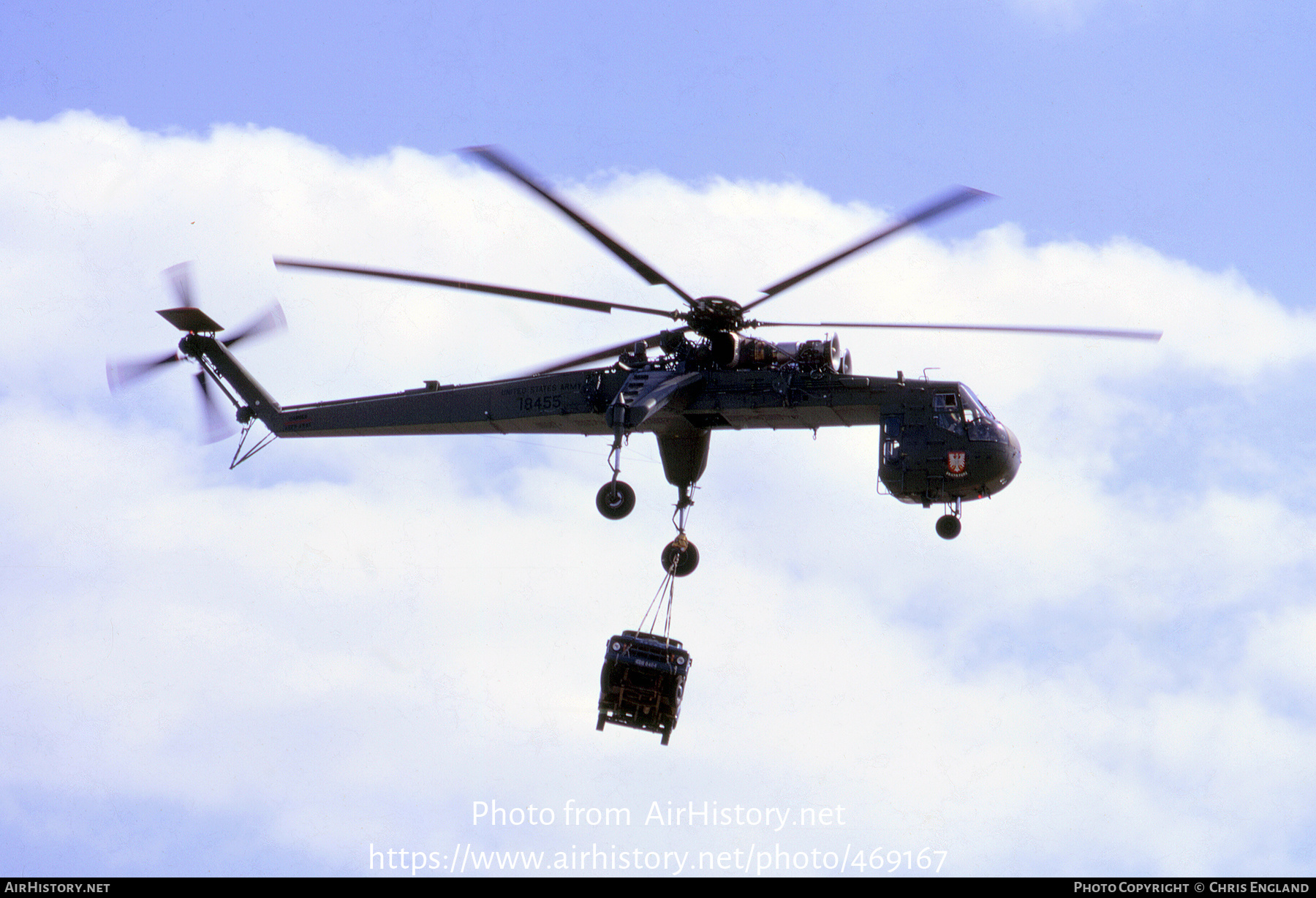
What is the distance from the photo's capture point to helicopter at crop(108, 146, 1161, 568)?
1024 inches

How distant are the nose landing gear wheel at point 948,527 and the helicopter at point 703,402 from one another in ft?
0.10

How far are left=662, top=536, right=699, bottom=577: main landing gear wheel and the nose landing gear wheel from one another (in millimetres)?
5265

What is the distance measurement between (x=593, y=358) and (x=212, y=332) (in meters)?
9.28

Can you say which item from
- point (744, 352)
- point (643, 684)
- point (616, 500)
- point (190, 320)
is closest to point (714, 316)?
point (744, 352)

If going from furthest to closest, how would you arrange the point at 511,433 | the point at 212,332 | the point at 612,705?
the point at 212,332
the point at 511,433
the point at 612,705

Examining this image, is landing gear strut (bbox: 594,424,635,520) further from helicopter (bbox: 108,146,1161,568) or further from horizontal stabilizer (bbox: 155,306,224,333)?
horizontal stabilizer (bbox: 155,306,224,333)

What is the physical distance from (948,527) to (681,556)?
5.61 metres

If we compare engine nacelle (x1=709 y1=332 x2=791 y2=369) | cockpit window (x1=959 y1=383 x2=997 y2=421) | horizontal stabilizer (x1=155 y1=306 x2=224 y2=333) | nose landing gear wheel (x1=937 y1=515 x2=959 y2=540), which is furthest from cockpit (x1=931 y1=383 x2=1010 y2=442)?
horizontal stabilizer (x1=155 y1=306 x2=224 y2=333)

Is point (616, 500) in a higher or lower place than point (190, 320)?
lower

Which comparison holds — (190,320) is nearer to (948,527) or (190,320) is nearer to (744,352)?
(744,352)

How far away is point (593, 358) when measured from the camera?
28656 millimetres

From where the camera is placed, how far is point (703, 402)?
2756cm
